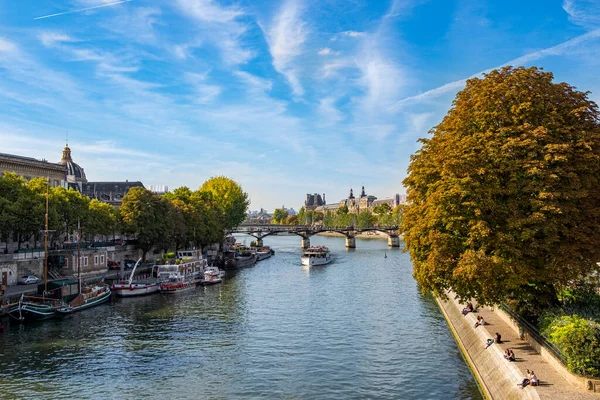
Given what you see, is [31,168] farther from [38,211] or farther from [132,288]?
[132,288]

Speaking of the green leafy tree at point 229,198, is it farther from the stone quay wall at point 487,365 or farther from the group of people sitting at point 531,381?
the group of people sitting at point 531,381

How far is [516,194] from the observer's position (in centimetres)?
3403

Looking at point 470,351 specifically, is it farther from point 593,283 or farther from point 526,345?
point 593,283

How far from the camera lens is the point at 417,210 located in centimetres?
3906

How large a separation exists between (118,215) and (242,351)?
5699 centimetres

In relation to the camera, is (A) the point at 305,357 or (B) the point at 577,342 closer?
(B) the point at 577,342

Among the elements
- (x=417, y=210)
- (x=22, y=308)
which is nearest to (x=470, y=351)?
(x=417, y=210)

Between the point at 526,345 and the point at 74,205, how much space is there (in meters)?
68.5

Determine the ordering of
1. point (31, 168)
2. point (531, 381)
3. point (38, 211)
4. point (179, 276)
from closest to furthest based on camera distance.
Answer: point (531, 381) → point (38, 211) → point (179, 276) → point (31, 168)

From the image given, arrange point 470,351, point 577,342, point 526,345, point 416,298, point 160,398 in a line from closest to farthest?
point 577,342 → point 160,398 → point 526,345 → point 470,351 → point 416,298

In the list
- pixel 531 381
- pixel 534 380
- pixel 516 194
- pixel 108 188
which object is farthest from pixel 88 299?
pixel 108 188

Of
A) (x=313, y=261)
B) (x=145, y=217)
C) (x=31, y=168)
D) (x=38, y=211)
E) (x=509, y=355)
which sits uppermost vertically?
(x=31, y=168)

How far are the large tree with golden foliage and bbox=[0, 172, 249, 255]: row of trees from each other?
5391cm

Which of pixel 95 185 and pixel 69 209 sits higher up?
pixel 95 185
